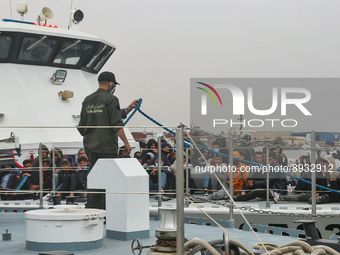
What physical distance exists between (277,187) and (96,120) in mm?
3532

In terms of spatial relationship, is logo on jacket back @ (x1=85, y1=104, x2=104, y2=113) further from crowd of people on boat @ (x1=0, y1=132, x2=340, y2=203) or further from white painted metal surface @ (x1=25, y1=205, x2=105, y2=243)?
crowd of people on boat @ (x1=0, y1=132, x2=340, y2=203)

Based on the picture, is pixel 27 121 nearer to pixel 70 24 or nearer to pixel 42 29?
pixel 42 29

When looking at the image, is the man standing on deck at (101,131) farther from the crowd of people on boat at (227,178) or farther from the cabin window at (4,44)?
the cabin window at (4,44)

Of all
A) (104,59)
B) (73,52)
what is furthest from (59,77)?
(104,59)

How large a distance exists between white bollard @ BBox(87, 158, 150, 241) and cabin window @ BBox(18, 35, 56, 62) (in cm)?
563

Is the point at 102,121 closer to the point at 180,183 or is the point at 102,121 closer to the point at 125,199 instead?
the point at 125,199

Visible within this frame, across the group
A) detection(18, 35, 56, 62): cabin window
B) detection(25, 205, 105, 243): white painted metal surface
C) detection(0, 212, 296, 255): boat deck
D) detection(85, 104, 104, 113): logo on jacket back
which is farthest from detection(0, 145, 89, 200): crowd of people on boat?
detection(25, 205, 105, 243): white painted metal surface

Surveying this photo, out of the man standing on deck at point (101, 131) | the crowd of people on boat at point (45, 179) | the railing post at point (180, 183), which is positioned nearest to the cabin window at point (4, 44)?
the crowd of people on boat at point (45, 179)

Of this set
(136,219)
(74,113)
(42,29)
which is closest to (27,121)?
(74,113)

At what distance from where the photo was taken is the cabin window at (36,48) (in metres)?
8.98

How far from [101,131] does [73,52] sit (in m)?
5.72

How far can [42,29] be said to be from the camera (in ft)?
30.1

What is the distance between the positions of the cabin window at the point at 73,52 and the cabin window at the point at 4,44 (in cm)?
92

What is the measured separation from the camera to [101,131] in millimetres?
4258
